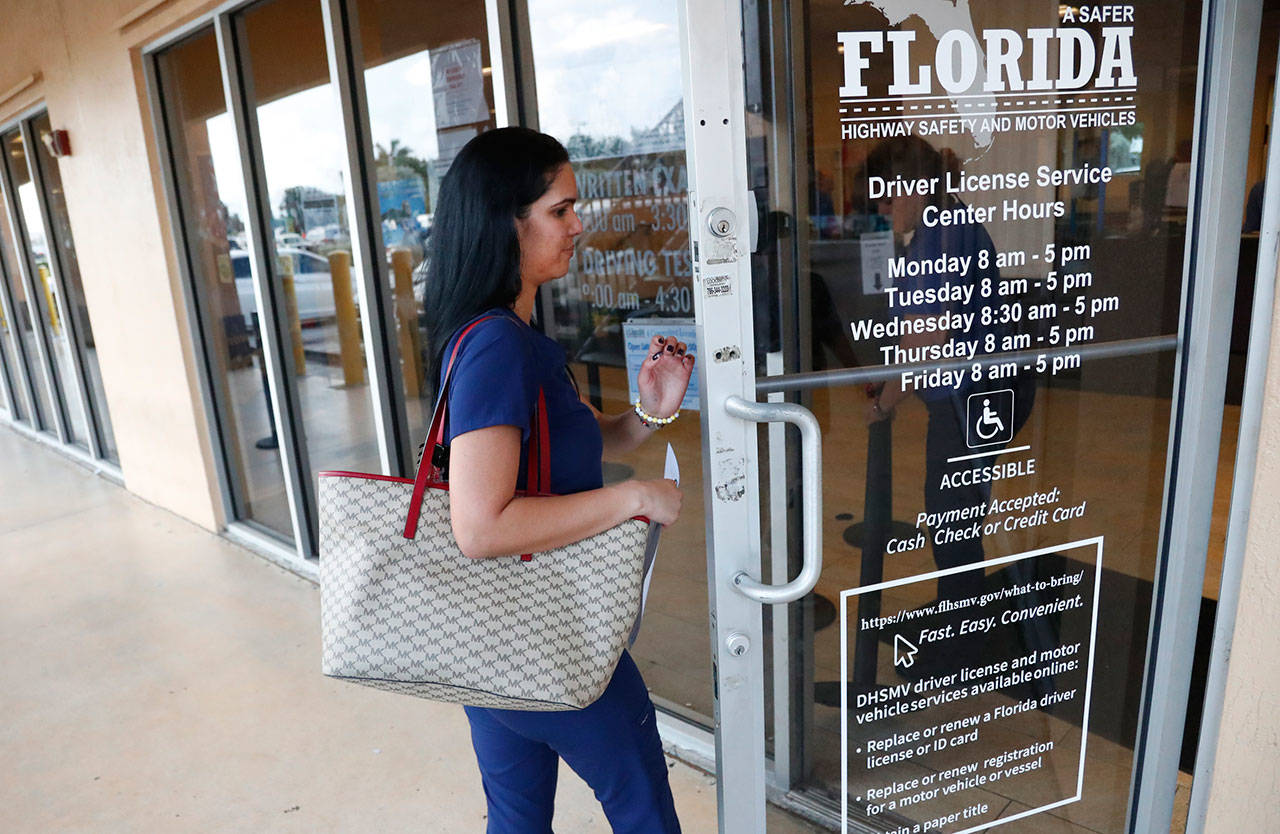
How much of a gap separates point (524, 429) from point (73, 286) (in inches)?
239

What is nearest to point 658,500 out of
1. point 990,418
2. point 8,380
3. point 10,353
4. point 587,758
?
point 587,758

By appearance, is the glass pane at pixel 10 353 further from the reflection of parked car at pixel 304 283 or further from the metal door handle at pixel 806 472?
the metal door handle at pixel 806 472

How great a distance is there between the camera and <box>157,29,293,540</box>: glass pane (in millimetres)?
3918

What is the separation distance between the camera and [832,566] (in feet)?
4.51

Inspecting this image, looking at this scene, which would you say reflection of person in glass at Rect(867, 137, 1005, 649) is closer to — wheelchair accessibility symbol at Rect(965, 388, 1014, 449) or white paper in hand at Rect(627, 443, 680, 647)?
wheelchair accessibility symbol at Rect(965, 388, 1014, 449)

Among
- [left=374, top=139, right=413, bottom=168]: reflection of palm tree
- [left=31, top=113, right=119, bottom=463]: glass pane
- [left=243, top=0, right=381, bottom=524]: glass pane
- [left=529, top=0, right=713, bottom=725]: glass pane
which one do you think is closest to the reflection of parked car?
[left=243, top=0, right=381, bottom=524]: glass pane

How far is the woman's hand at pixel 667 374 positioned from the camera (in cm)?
148

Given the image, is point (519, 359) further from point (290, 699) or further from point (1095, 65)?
point (290, 699)

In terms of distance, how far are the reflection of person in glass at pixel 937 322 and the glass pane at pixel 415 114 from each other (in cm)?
173

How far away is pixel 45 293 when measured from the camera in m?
6.64

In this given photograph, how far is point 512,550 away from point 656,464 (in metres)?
1.57

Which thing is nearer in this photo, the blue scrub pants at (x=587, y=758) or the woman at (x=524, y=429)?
the woman at (x=524, y=429)

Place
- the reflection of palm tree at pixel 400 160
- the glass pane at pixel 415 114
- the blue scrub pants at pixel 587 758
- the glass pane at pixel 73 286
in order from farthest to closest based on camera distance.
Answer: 1. the glass pane at pixel 73 286
2. the reflection of palm tree at pixel 400 160
3. the glass pane at pixel 415 114
4. the blue scrub pants at pixel 587 758

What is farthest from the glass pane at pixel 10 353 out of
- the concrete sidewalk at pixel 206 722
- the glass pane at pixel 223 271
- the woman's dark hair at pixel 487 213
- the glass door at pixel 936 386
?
the glass door at pixel 936 386
